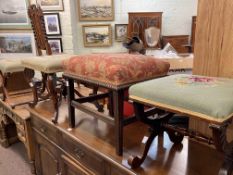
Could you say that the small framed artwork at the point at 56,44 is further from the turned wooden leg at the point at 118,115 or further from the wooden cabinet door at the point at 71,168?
the turned wooden leg at the point at 118,115

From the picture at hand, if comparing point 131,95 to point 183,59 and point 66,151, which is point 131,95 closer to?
point 66,151

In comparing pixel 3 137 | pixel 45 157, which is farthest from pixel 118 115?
pixel 3 137

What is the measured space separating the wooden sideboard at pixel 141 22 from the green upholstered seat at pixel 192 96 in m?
3.35

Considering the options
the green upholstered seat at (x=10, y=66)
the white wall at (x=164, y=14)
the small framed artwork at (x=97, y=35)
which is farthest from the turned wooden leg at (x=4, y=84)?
the small framed artwork at (x=97, y=35)

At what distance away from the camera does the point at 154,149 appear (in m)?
1.07

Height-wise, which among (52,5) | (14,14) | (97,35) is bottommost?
(97,35)

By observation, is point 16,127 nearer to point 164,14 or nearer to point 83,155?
point 83,155

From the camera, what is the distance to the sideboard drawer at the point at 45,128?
4.85 ft

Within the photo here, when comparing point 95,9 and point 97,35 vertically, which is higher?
point 95,9

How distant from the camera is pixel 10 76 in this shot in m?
2.55

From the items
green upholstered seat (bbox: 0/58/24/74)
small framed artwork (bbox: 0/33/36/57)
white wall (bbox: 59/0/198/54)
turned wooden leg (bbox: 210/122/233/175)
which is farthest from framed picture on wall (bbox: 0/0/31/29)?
turned wooden leg (bbox: 210/122/233/175)

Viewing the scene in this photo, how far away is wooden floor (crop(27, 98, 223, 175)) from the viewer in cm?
92

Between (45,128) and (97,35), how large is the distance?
2765 mm

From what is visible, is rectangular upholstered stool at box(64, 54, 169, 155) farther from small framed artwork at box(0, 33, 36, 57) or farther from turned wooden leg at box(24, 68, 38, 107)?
small framed artwork at box(0, 33, 36, 57)
